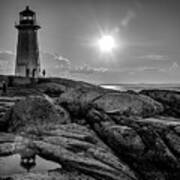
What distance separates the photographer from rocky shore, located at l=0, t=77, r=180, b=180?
11.7 m

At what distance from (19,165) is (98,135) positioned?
A: 18.5ft

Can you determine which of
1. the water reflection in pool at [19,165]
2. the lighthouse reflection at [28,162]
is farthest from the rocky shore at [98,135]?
the lighthouse reflection at [28,162]

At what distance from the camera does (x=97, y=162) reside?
11.7 m

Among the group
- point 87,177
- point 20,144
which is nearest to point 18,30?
point 20,144

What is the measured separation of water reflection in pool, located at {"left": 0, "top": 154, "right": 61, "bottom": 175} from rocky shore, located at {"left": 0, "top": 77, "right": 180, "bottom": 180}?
357 millimetres

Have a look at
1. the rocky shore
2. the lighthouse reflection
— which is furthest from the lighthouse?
the lighthouse reflection

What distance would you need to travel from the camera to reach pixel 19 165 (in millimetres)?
11078

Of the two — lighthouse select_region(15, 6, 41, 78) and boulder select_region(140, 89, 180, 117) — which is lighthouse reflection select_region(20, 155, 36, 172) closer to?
boulder select_region(140, 89, 180, 117)

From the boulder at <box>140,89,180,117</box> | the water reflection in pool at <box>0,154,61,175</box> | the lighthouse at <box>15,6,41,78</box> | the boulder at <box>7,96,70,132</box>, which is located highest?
the lighthouse at <box>15,6,41,78</box>

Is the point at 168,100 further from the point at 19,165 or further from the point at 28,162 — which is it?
the point at 19,165

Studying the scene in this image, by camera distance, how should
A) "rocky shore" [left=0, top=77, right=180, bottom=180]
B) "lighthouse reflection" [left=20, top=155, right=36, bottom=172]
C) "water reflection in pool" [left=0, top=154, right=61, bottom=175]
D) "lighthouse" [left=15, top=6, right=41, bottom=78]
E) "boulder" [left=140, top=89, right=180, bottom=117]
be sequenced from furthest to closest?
"lighthouse" [left=15, top=6, right=41, bottom=78] → "boulder" [left=140, top=89, right=180, bottom=117] → "rocky shore" [left=0, top=77, right=180, bottom=180] → "lighthouse reflection" [left=20, top=155, right=36, bottom=172] → "water reflection in pool" [left=0, top=154, right=61, bottom=175]

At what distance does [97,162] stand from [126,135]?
292 centimetres

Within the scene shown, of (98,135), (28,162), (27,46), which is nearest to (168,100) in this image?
(98,135)

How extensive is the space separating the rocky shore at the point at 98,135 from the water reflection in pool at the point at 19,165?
357 mm
